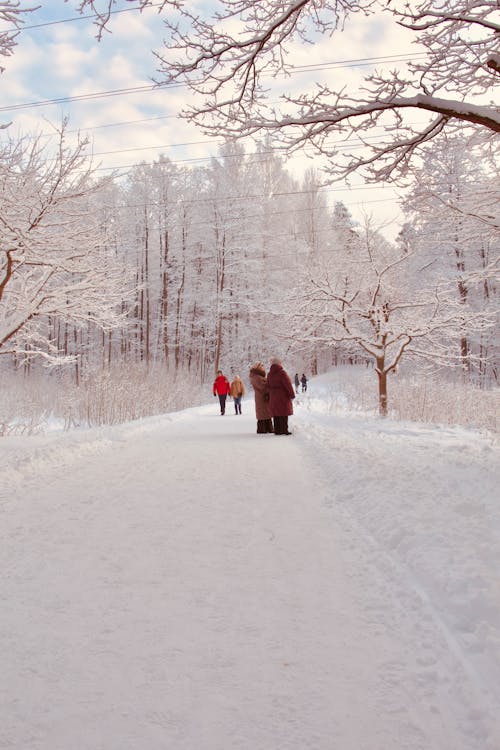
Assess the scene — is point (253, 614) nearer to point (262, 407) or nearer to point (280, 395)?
point (280, 395)

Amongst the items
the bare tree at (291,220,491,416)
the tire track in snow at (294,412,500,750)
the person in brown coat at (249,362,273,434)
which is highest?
the bare tree at (291,220,491,416)

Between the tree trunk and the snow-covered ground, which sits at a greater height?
the tree trunk

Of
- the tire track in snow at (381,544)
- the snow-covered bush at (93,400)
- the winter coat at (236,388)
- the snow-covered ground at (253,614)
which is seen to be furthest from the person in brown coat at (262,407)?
the winter coat at (236,388)

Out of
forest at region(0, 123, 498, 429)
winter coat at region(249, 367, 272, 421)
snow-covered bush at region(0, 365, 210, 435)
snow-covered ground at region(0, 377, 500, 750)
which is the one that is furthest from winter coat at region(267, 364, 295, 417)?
snow-covered ground at region(0, 377, 500, 750)

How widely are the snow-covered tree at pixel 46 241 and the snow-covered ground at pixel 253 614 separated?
13.1 feet

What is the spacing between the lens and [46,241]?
8203mm

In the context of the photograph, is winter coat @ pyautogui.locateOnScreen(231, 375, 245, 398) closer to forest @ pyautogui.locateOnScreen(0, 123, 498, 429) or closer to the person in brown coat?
forest @ pyautogui.locateOnScreen(0, 123, 498, 429)

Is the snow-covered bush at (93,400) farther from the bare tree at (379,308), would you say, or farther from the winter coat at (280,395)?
the bare tree at (379,308)

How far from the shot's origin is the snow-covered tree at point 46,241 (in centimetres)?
785

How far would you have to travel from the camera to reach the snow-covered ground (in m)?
1.93

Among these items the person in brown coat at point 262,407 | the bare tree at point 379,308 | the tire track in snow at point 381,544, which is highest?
the bare tree at point 379,308

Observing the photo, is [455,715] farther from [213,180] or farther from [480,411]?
[213,180]

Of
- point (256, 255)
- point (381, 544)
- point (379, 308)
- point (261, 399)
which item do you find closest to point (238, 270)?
point (256, 255)

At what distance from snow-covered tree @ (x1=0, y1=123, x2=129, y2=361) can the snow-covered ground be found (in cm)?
399
